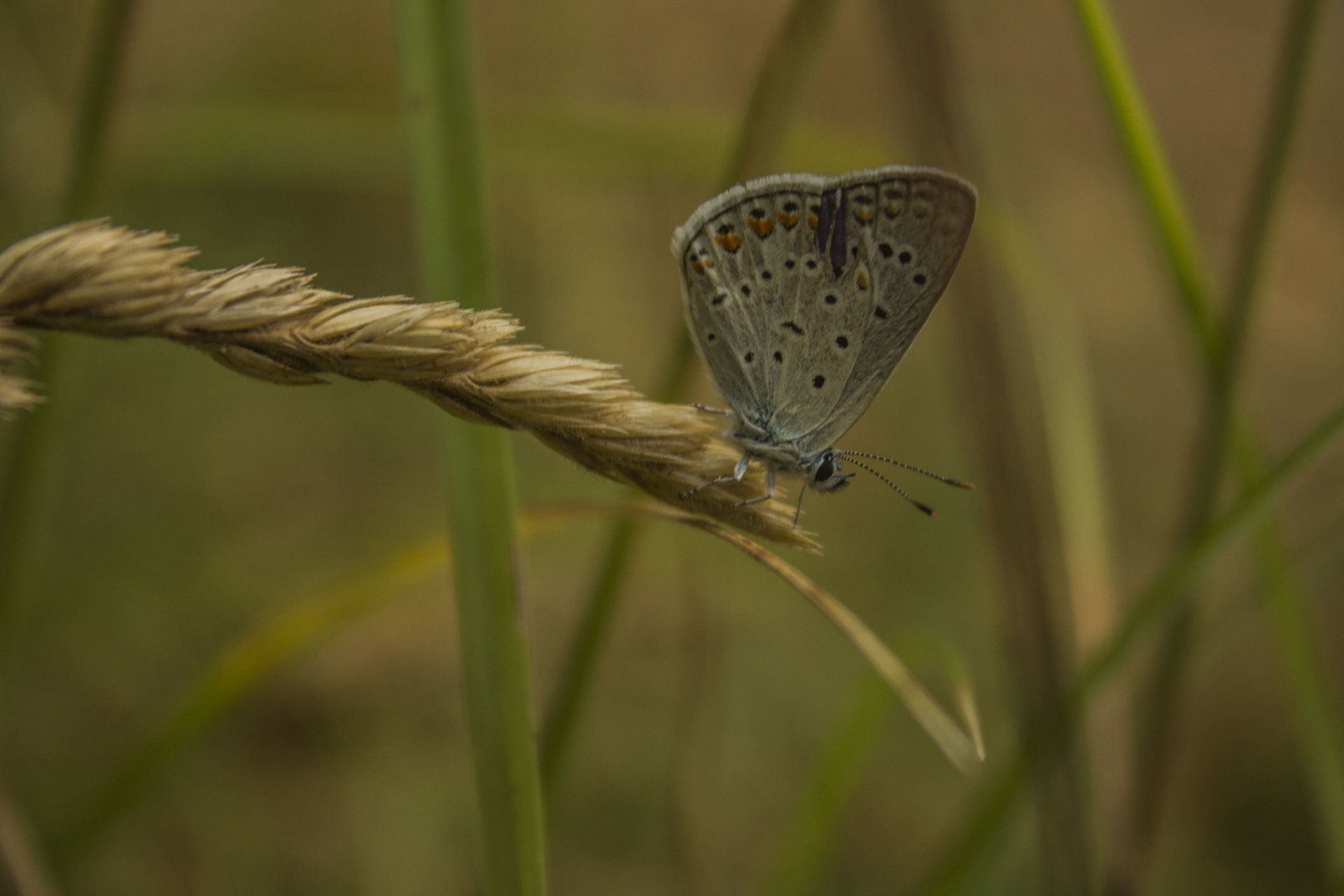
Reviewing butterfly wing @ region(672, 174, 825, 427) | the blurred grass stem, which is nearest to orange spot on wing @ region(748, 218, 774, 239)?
butterfly wing @ region(672, 174, 825, 427)

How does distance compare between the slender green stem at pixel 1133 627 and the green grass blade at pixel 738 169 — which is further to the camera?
the green grass blade at pixel 738 169

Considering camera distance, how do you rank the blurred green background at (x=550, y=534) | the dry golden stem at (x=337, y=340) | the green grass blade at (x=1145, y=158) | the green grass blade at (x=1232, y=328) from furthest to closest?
the blurred green background at (x=550, y=534), the green grass blade at (x=1232, y=328), the green grass blade at (x=1145, y=158), the dry golden stem at (x=337, y=340)

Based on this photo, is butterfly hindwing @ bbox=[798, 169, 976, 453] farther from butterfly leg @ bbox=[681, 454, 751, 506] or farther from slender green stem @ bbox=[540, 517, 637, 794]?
slender green stem @ bbox=[540, 517, 637, 794]

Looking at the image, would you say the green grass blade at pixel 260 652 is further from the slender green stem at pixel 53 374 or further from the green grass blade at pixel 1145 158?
the green grass blade at pixel 1145 158

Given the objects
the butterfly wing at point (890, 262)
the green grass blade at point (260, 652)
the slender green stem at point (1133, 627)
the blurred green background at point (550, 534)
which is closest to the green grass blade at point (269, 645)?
the green grass blade at point (260, 652)

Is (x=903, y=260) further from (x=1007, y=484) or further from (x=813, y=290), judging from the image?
(x=1007, y=484)

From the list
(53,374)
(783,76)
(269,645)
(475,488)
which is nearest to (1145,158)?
(783,76)
